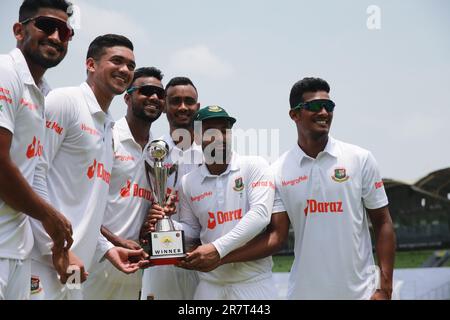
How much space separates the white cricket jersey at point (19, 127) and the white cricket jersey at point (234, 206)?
55.9 inches

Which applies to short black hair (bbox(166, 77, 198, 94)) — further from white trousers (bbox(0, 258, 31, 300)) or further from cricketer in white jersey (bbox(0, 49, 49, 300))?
white trousers (bbox(0, 258, 31, 300))

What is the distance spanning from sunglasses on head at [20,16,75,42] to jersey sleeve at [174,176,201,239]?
1.55 m

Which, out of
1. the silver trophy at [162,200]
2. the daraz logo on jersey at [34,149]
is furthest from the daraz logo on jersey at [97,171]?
the silver trophy at [162,200]

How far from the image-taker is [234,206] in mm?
4051

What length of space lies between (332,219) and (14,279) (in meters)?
2.21

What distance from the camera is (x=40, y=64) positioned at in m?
3.04

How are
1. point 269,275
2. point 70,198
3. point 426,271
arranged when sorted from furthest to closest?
point 426,271 → point 269,275 → point 70,198

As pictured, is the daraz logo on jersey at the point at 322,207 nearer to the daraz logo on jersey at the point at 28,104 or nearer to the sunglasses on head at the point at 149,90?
the sunglasses on head at the point at 149,90

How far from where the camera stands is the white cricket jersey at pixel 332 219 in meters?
3.99

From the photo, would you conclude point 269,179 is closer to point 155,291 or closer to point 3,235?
point 155,291

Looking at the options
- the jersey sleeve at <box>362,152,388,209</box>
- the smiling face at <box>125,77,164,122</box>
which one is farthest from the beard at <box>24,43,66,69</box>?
the jersey sleeve at <box>362,152,388,209</box>
